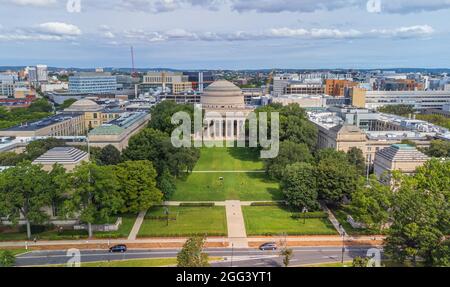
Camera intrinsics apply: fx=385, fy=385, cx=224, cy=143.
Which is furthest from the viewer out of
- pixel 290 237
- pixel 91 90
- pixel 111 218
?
pixel 91 90

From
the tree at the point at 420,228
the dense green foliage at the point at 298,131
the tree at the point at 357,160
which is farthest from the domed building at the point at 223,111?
the tree at the point at 420,228

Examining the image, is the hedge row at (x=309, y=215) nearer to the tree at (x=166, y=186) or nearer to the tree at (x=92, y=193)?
the tree at (x=166, y=186)

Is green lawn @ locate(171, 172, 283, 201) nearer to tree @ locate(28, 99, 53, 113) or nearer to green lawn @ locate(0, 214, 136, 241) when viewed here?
green lawn @ locate(0, 214, 136, 241)

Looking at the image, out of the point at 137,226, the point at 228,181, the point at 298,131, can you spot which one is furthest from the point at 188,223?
the point at 298,131

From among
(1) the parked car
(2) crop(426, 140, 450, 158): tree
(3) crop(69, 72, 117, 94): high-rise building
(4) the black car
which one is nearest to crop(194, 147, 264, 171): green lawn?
(2) crop(426, 140, 450, 158): tree
